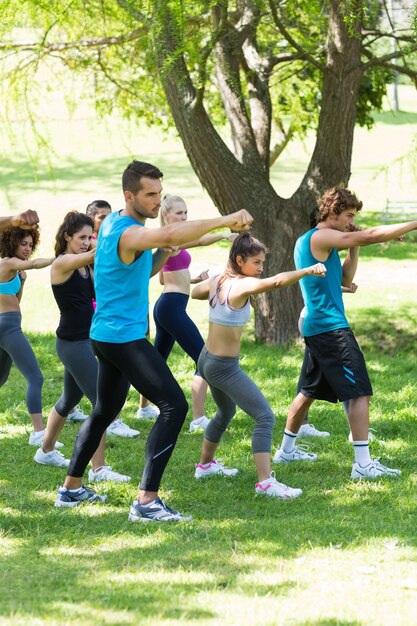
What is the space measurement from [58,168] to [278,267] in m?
21.8

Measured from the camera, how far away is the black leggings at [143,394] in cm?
514

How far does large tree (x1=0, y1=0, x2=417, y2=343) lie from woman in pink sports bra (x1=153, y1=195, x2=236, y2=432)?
7.53 ft

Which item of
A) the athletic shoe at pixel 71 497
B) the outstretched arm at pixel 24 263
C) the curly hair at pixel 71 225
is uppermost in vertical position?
the curly hair at pixel 71 225

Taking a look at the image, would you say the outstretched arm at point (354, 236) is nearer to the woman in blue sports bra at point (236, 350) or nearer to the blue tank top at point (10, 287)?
the woman in blue sports bra at point (236, 350)

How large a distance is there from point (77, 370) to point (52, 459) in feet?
2.60

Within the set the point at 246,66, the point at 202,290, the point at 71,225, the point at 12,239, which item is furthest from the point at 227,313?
the point at 246,66

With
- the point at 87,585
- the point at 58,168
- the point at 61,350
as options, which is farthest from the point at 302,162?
the point at 87,585

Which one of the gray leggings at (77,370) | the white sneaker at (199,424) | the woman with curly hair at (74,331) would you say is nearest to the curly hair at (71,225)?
the woman with curly hair at (74,331)

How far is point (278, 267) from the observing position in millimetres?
10734

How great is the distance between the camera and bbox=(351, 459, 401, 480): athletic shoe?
19.8 ft

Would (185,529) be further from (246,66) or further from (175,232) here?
(246,66)

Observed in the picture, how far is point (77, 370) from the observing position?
620 centimetres

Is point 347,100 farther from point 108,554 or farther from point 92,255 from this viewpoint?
point 108,554

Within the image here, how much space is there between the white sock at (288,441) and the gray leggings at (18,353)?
187 centimetres
